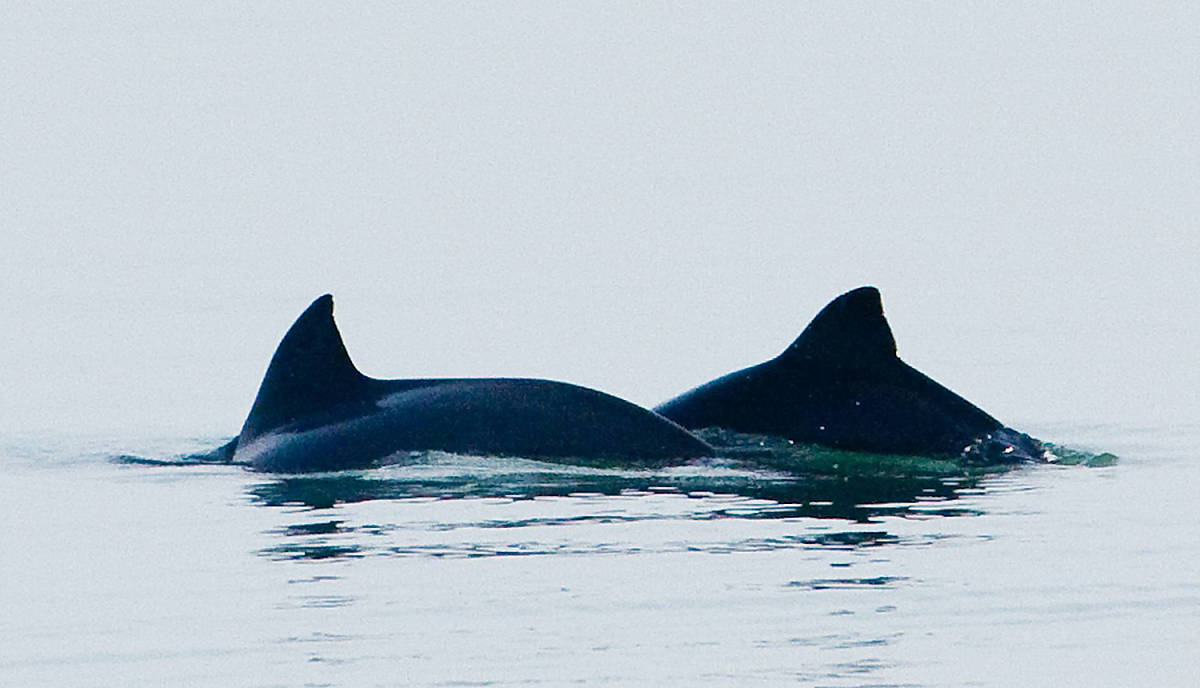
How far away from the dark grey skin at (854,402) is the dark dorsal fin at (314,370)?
282cm

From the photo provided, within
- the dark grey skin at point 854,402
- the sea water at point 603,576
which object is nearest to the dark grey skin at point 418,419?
the sea water at point 603,576

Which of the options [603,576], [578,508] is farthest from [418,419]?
[603,576]

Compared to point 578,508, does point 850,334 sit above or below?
above

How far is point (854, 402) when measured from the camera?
1962cm

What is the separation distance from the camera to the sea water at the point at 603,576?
1054 centimetres

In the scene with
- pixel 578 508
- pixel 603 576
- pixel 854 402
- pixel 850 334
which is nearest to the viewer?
pixel 603 576

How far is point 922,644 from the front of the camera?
10844 mm

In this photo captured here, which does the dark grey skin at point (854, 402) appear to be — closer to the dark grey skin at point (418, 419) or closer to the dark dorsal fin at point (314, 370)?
the dark grey skin at point (418, 419)

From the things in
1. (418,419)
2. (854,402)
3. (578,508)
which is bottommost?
(578,508)

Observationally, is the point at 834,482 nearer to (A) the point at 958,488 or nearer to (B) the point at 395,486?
(A) the point at 958,488

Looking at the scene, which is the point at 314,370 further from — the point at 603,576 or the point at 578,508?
the point at 603,576

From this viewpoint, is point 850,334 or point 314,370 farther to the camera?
point 850,334

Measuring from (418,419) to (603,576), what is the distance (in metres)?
5.37

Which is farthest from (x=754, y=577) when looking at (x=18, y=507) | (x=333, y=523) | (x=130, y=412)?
(x=130, y=412)
